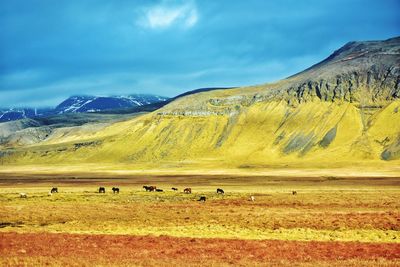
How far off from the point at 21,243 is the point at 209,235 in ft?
35.7

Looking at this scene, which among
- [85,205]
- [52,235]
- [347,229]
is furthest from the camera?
[85,205]

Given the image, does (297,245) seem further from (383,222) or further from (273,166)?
(273,166)

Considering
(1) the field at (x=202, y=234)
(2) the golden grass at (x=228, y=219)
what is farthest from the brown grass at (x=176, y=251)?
(2) the golden grass at (x=228, y=219)

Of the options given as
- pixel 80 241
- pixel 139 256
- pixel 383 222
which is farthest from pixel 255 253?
pixel 383 222

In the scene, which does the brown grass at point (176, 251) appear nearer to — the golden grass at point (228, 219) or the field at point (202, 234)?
the field at point (202, 234)

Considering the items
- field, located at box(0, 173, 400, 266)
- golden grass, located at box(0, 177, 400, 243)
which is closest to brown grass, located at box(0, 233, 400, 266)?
field, located at box(0, 173, 400, 266)

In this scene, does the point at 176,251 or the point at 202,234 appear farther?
the point at 202,234

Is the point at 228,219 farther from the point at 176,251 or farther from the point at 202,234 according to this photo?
the point at 176,251

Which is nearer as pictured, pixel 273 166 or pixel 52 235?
pixel 52 235

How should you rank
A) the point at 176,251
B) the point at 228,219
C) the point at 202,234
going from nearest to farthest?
the point at 176,251, the point at 202,234, the point at 228,219

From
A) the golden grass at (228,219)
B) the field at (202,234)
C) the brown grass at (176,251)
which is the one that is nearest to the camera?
the brown grass at (176,251)

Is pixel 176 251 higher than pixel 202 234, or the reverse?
pixel 176 251

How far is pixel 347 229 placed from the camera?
33.5m

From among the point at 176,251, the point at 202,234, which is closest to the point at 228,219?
the point at 202,234
